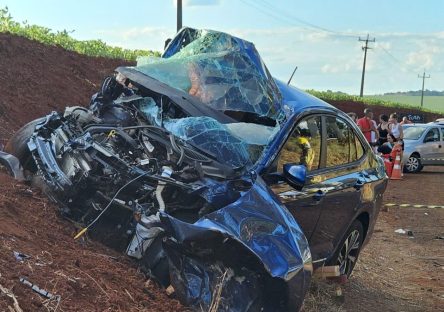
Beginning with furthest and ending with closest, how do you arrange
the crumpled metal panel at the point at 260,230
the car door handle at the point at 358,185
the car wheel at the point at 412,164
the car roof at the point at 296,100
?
the car wheel at the point at 412,164 → the car door handle at the point at 358,185 → the car roof at the point at 296,100 → the crumpled metal panel at the point at 260,230

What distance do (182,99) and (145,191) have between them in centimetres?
121

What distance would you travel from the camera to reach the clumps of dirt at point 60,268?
3.56 m

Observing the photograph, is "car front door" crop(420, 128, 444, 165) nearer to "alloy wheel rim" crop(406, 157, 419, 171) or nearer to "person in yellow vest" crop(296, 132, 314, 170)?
"alloy wheel rim" crop(406, 157, 419, 171)

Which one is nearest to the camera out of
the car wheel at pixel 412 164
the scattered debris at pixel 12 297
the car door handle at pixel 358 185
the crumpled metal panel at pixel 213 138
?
the scattered debris at pixel 12 297

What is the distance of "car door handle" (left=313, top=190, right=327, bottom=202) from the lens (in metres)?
5.49

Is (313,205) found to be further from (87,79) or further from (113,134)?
(87,79)

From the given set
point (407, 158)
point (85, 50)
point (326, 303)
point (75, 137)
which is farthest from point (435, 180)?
point (75, 137)

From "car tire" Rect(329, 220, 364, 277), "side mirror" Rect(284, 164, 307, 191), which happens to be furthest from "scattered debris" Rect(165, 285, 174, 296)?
"car tire" Rect(329, 220, 364, 277)

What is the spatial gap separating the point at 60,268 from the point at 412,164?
1859cm

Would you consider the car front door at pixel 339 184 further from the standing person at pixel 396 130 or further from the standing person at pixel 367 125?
the standing person at pixel 396 130

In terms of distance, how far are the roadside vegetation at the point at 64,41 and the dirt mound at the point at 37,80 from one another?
0.92 metres

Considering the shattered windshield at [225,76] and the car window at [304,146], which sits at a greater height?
the shattered windshield at [225,76]

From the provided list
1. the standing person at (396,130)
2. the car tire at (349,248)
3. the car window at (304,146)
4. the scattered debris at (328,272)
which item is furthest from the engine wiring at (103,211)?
the standing person at (396,130)

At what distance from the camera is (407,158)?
20.6 meters
